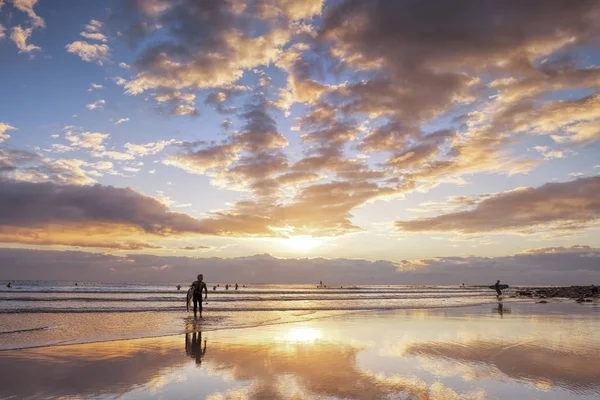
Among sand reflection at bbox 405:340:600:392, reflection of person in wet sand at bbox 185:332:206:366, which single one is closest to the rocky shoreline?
sand reflection at bbox 405:340:600:392

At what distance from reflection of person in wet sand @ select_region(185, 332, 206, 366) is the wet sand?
0.12 feet

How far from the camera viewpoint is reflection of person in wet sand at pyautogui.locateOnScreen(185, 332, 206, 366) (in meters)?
12.8

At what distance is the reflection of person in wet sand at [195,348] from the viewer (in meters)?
12.8

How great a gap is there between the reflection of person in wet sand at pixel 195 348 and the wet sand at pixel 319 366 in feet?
0.12

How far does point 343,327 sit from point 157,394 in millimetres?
13094

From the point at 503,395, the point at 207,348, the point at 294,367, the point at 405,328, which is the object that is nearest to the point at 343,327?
the point at 405,328

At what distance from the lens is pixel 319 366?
11.3m

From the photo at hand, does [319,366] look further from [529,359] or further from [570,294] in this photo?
[570,294]

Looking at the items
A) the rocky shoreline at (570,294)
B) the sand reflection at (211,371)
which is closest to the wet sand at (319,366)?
the sand reflection at (211,371)

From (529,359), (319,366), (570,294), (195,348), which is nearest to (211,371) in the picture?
(319,366)

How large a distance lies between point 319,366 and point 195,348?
5287mm

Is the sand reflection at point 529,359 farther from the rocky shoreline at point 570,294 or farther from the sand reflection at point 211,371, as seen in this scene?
the rocky shoreline at point 570,294

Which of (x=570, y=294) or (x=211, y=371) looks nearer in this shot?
(x=211, y=371)

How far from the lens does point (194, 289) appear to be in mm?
26094
